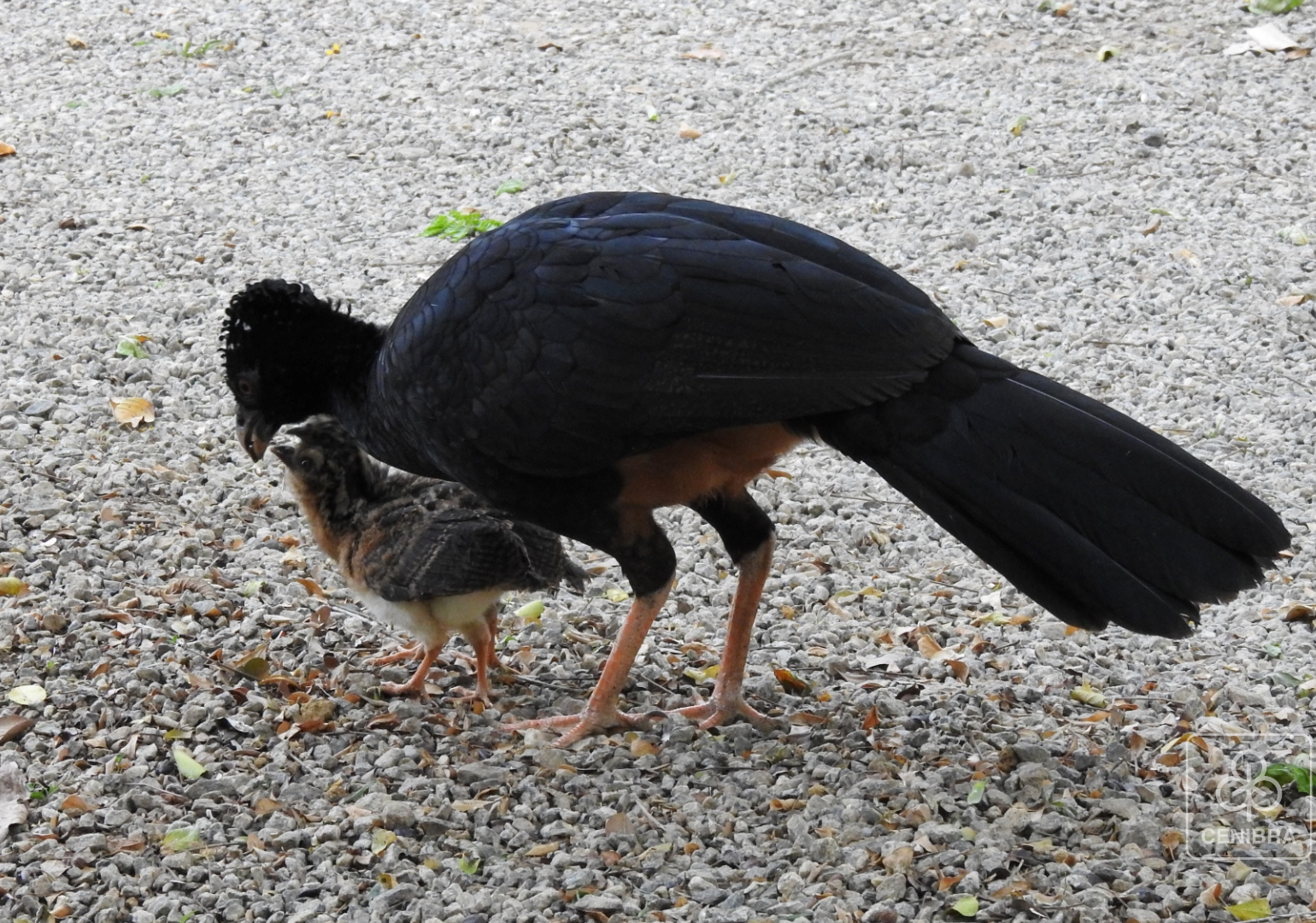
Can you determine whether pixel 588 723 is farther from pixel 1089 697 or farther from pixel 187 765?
pixel 1089 697

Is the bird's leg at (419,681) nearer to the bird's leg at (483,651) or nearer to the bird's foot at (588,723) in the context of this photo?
the bird's leg at (483,651)

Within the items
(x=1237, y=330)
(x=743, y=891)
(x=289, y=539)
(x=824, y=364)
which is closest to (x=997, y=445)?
(x=824, y=364)

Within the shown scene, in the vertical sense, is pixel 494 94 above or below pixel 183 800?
above

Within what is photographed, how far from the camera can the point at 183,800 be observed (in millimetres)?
3756

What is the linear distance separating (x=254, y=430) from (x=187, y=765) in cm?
111

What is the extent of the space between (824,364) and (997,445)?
0.47m

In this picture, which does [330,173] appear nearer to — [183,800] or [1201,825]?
[183,800]

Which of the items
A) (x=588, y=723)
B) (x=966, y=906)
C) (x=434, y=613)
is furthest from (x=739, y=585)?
(x=966, y=906)

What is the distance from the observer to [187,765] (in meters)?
3.88

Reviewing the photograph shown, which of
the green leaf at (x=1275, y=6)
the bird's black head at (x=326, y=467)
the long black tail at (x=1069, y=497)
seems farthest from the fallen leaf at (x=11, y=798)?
the green leaf at (x=1275, y=6)

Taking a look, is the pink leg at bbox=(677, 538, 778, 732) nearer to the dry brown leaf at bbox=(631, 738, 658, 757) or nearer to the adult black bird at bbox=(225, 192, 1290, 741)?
the dry brown leaf at bbox=(631, 738, 658, 757)

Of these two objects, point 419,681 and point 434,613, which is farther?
point 419,681

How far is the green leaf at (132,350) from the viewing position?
6.34 m

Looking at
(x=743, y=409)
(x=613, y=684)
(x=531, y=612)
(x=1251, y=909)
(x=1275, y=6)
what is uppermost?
(x=1275, y=6)
